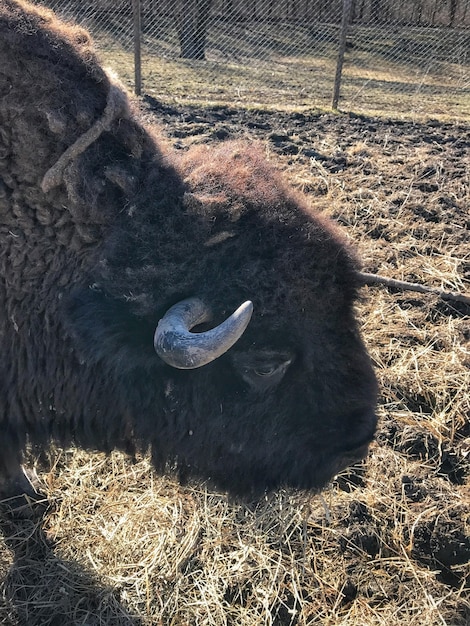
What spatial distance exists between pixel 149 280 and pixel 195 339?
1.34ft

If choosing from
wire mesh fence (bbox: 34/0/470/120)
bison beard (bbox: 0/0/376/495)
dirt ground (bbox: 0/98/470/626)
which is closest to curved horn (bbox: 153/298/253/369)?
bison beard (bbox: 0/0/376/495)

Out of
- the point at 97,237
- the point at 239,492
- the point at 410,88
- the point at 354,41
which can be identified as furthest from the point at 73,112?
the point at 354,41

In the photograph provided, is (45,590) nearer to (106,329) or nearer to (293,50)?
(106,329)

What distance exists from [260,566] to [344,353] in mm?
1592

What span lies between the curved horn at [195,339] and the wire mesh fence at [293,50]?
32.6 feet

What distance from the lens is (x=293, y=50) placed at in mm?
19078

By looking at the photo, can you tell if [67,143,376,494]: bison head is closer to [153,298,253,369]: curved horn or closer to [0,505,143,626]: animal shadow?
[153,298,253,369]: curved horn

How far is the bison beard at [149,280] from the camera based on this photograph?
237 centimetres

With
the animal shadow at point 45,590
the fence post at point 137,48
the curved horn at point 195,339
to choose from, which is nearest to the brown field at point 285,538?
the animal shadow at point 45,590

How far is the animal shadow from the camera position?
315 centimetres

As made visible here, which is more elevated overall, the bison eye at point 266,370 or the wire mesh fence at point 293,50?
the wire mesh fence at point 293,50

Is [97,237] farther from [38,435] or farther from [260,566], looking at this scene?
[260,566]

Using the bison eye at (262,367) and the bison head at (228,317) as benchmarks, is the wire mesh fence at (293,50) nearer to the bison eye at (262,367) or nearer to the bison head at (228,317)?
the bison head at (228,317)

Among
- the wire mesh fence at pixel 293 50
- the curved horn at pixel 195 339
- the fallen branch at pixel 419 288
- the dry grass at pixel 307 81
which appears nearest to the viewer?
the curved horn at pixel 195 339
